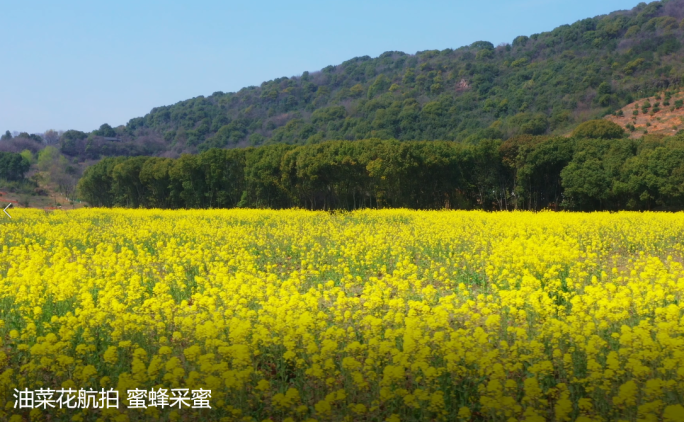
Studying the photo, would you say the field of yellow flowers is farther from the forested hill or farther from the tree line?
the forested hill

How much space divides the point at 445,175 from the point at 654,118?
155ft

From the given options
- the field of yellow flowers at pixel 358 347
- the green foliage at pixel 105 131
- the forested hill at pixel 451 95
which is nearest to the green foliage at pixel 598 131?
the forested hill at pixel 451 95

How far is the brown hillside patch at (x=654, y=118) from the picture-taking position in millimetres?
74125

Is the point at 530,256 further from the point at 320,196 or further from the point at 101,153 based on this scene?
the point at 101,153

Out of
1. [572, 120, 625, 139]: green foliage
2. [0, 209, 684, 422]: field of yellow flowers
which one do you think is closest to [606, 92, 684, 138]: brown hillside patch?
[572, 120, 625, 139]: green foliage

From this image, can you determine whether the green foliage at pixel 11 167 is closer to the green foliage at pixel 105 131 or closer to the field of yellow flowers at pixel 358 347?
the green foliage at pixel 105 131

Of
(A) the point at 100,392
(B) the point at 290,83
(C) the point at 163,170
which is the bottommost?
(A) the point at 100,392

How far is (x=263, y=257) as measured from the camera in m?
14.7

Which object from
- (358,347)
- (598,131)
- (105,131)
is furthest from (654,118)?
(105,131)

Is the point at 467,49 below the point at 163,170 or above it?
above

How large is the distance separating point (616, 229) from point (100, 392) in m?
18.0

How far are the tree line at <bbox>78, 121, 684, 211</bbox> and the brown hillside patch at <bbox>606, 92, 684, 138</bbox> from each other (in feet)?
95.6

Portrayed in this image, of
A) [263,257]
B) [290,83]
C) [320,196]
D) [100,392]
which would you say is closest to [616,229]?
[263,257]

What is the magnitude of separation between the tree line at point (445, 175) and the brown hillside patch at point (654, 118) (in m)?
29.1
